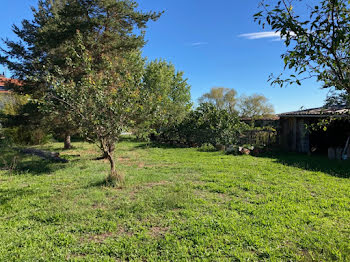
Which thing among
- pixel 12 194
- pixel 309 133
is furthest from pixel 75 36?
pixel 309 133

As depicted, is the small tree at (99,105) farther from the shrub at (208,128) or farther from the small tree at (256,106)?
the small tree at (256,106)

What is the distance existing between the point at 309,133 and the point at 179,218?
10084 mm

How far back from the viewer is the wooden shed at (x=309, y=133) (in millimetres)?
9609

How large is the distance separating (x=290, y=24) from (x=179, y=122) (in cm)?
1324

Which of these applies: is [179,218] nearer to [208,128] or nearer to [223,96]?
[208,128]

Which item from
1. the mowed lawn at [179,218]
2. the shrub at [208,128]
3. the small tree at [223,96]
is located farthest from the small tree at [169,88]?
the small tree at [223,96]

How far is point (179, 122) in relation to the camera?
15031mm

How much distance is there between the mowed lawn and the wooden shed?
13.6ft

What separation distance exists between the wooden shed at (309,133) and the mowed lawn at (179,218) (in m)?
4.13

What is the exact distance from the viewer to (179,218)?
3.62 m

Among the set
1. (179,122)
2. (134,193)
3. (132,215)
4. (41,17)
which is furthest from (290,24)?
(41,17)

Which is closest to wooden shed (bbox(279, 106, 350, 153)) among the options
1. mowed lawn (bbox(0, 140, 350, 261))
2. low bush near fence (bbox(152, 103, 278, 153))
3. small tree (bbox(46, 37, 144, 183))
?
low bush near fence (bbox(152, 103, 278, 153))

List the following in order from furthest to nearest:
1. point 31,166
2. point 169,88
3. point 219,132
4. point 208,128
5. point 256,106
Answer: point 256,106 < point 169,88 < point 208,128 < point 219,132 < point 31,166

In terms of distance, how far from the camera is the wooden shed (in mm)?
9609
